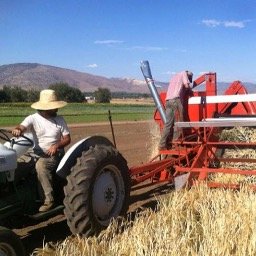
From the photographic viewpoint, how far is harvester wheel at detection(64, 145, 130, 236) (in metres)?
4.70

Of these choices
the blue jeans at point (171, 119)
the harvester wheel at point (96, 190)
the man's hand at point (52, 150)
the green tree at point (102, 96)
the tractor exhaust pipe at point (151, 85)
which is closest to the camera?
the harvester wheel at point (96, 190)

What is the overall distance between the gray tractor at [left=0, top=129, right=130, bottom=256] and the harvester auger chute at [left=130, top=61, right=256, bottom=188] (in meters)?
0.93

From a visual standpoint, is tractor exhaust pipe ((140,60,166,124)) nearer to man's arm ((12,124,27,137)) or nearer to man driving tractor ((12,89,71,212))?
man driving tractor ((12,89,71,212))

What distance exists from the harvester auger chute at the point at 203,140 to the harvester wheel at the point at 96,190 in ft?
2.43

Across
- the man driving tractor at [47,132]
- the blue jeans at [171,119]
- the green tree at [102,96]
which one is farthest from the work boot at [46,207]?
the green tree at [102,96]

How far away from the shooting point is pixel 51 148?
4.96 metres

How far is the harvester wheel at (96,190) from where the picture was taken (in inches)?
185

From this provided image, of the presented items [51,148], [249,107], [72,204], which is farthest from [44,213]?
[249,107]

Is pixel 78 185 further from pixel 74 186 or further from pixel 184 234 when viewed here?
pixel 184 234

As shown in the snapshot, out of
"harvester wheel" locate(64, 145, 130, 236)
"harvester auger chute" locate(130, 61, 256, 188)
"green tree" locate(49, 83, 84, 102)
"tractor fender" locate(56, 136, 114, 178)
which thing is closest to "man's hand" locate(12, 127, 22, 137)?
"tractor fender" locate(56, 136, 114, 178)

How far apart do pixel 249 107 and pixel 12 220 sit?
5189 millimetres

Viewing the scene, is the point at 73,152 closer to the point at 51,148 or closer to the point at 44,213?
the point at 51,148

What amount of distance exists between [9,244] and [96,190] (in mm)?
1408

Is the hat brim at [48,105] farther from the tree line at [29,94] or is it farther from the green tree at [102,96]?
the green tree at [102,96]
